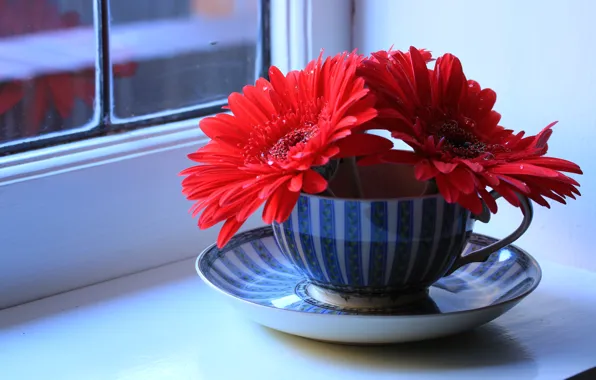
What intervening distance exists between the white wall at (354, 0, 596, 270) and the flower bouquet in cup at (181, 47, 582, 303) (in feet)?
0.49

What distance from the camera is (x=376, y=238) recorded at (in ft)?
1.92

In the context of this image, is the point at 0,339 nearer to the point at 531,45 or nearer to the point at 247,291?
the point at 247,291

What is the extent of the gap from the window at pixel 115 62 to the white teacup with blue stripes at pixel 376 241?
0.28 metres

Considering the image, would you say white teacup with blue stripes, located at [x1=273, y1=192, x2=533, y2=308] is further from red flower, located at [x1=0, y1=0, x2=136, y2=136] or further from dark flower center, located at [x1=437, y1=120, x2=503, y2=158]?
red flower, located at [x1=0, y1=0, x2=136, y2=136]

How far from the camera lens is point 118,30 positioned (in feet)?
2.69

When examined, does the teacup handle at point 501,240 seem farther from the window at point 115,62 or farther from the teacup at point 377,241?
the window at point 115,62

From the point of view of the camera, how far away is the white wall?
29.3 inches

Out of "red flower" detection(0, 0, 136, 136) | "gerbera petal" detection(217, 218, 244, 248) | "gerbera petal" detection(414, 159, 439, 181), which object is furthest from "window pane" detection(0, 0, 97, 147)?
"gerbera petal" detection(414, 159, 439, 181)

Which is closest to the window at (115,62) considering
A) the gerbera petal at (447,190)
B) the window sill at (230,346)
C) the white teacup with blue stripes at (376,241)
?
the window sill at (230,346)

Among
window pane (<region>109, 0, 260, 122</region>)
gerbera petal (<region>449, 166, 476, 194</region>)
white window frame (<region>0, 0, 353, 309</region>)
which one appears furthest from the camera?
window pane (<region>109, 0, 260, 122</region>)

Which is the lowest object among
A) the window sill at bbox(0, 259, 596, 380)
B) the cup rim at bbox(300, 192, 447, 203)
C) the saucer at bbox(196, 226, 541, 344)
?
the window sill at bbox(0, 259, 596, 380)

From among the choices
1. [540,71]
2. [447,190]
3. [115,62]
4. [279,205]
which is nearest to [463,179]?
[447,190]

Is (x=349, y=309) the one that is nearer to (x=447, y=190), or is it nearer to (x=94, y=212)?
(x=447, y=190)

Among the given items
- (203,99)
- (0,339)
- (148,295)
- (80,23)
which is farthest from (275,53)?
(0,339)
